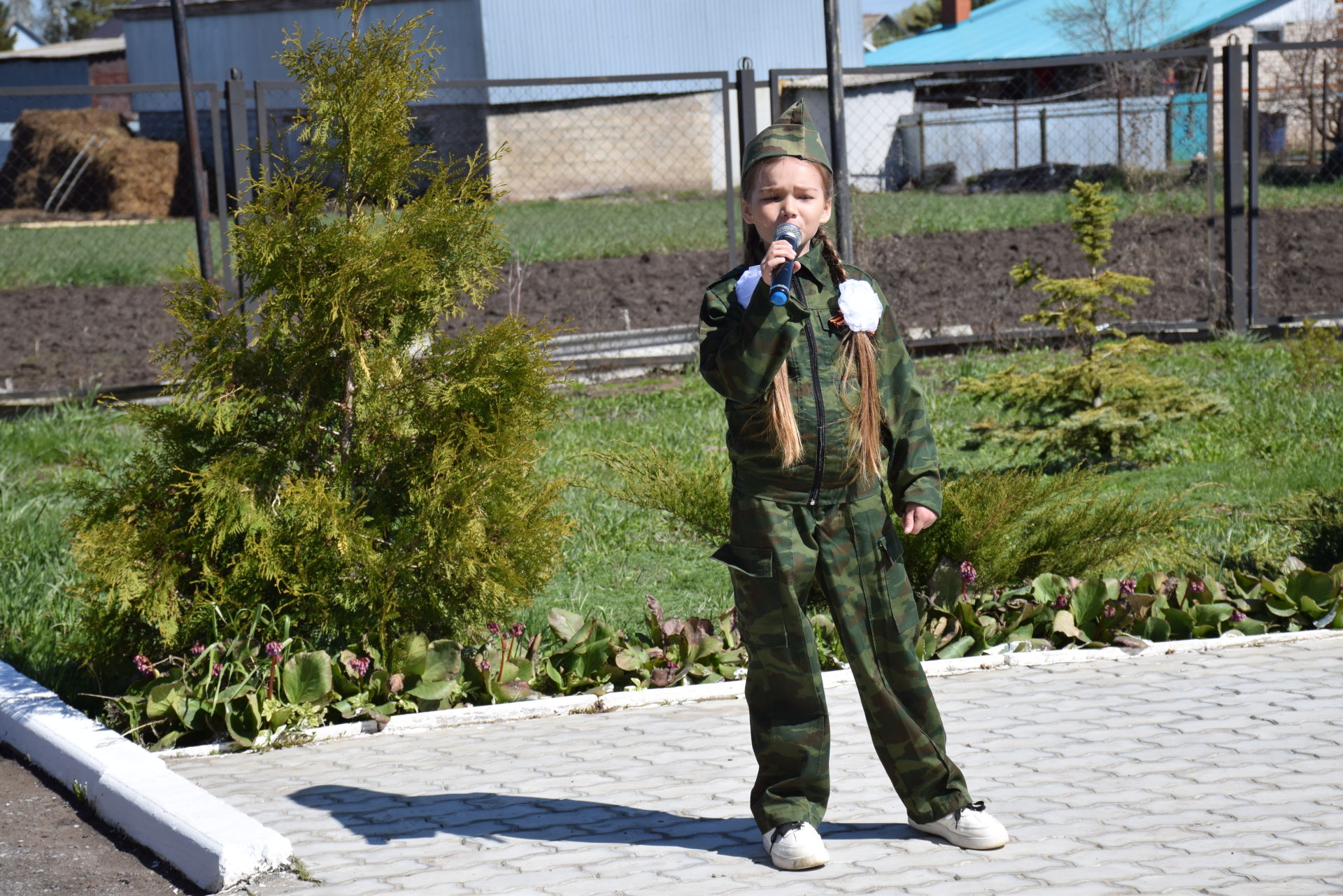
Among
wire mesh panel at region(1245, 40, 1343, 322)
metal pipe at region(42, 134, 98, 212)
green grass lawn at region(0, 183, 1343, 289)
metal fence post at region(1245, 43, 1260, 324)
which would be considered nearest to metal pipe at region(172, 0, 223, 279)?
green grass lawn at region(0, 183, 1343, 289)

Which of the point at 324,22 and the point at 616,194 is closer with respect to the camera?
the point at 616,194

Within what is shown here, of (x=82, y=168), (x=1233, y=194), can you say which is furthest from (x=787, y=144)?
(x=82, y=168)

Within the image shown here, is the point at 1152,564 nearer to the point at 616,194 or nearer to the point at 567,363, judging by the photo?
the point at 567,363

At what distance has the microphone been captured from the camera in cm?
256

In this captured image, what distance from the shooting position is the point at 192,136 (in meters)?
7.98

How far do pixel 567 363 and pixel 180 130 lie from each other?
2440 centimetres

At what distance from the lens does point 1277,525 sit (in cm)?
558

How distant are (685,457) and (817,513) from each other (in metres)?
4.14

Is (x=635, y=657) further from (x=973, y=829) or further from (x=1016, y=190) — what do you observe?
(x=1016, y=190)

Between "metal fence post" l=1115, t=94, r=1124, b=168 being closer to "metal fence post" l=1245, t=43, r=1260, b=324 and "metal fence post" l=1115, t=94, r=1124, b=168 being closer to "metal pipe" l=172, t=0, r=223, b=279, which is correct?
"metal fence post" l=1245, t=43, r=1260, b=324

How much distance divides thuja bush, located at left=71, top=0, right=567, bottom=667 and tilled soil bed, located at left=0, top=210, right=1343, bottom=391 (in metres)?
5.86

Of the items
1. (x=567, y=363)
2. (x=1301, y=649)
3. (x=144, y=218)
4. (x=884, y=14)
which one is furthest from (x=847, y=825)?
(x=884, y=14)

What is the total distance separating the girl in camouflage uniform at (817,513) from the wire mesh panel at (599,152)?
1547cm

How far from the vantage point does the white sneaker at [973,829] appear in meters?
2.98
